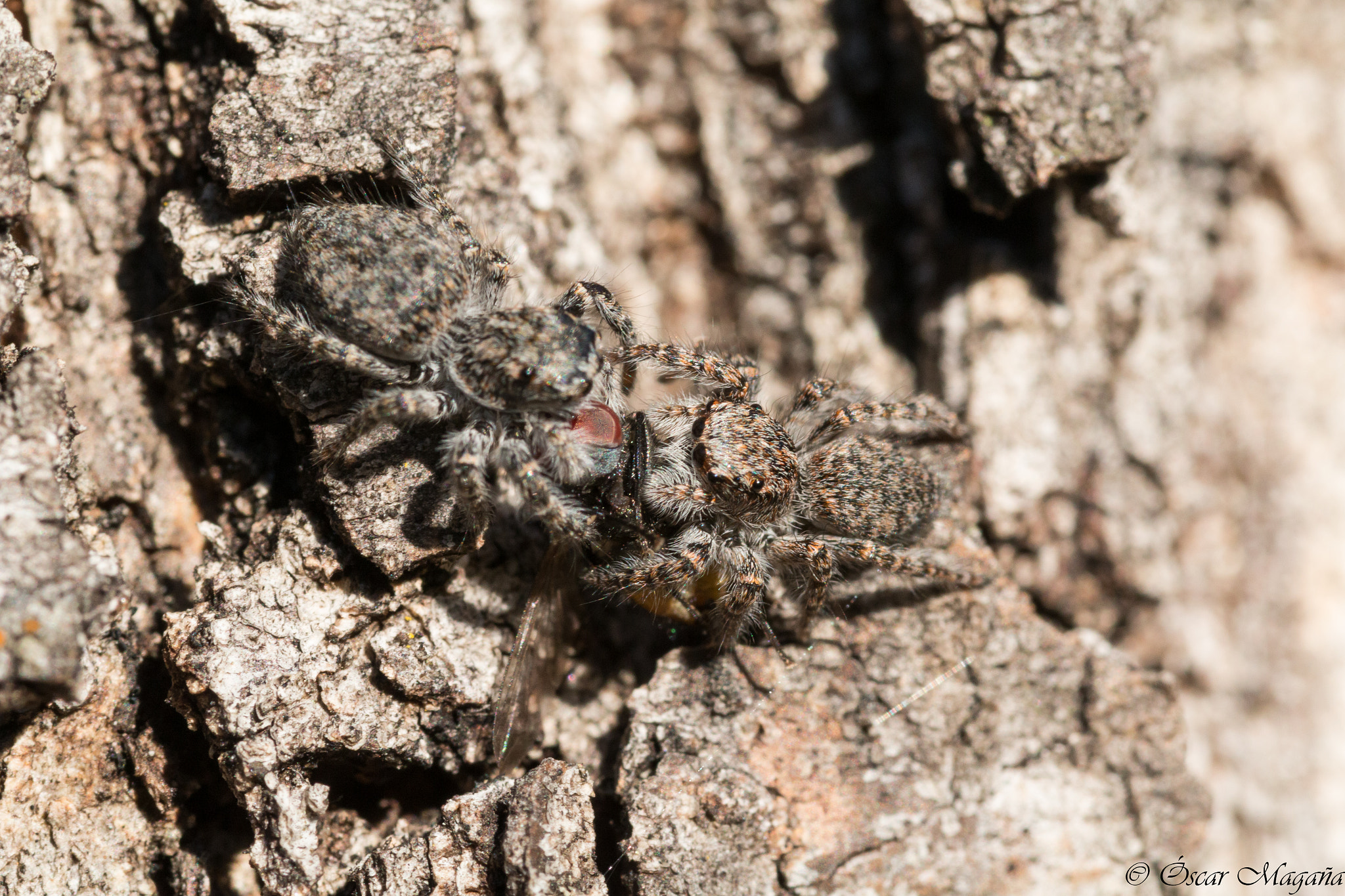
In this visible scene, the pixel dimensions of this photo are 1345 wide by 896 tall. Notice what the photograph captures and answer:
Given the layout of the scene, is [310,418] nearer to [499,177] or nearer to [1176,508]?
[499,177]

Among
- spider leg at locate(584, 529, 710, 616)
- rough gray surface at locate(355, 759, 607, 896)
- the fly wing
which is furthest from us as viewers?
spider leg at locate(584, 529, 710, 616)

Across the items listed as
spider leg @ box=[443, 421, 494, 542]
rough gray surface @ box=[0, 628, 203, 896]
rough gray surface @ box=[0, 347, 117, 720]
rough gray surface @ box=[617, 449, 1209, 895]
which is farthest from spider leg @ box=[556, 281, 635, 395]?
rough gray surface @ box=[0, 628, 203, 896]

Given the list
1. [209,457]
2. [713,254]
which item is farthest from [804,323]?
[209,457]

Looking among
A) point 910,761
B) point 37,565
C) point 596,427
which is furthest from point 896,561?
point 37,565

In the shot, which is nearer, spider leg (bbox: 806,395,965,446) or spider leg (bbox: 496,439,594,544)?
spider leg (bbox: 496,439,594,544)

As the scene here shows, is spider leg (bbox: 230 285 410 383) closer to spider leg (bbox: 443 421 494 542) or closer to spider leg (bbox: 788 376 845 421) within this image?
spider leg (bbox: 443 421 494 542)

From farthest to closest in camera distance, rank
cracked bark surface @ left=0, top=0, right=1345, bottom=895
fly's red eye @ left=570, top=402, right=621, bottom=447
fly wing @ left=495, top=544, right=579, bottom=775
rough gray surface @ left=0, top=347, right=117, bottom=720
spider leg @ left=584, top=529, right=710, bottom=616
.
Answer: fly's red eye @ left=570, top=402, right=621, bottom=447 → spider leg @ left=584, top=529, right=710, bottom=616 → fly wing @ left=495, top=544, right=579, bottom=775 → cracked bark surface @ left=0, top=0, right=1345, bottom=895 → rough gray surface @ left=0, top=347, right=117, bottom=720

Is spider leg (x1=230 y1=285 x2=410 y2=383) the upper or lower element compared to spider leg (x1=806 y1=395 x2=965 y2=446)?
upper

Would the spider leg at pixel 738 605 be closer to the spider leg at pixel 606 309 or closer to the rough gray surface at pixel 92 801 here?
the spider leg at pixel 606 309
